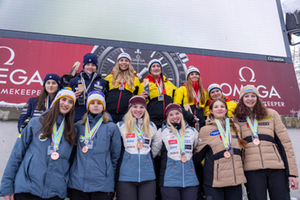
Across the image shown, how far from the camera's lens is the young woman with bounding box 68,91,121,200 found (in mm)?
2023

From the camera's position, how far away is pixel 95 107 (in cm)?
242

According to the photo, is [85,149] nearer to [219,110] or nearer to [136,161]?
[136,161]

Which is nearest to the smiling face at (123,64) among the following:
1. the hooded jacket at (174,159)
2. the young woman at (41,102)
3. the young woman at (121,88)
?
the young woman at (121,88)

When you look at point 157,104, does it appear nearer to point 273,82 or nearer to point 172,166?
point 172,166

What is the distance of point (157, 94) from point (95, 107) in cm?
111

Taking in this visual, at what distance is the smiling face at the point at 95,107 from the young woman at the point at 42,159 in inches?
11.2

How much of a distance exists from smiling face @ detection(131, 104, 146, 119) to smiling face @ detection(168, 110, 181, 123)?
0.37 metres

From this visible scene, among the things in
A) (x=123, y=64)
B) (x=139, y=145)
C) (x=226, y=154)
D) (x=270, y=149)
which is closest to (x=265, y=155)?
(x=270, y=149)

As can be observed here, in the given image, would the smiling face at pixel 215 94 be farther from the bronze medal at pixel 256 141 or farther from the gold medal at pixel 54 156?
the gold medal at pixel 54 156

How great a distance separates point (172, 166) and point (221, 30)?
4115 mm

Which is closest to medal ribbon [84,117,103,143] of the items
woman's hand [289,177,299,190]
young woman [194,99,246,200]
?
young woman [194,99,246,200]

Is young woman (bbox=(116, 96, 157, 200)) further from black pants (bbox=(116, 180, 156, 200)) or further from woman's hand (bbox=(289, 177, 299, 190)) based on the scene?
woman's hand (bbox=(289, 177, 299, 190))

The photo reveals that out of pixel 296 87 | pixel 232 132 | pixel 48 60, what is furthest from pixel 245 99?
pixel 48 60

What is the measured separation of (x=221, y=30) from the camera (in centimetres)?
509
